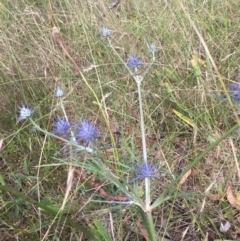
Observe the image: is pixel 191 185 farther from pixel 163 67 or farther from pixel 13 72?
pixel 13 72

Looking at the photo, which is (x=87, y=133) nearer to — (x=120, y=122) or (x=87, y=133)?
(x=87, y=133)

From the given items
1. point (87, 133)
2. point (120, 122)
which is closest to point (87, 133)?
point (87, 133)

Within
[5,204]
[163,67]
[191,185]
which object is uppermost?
[5,204]

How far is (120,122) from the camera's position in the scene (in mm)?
1517

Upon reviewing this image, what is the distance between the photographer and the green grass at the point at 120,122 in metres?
1.18

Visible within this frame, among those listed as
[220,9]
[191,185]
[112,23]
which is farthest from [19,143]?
[220,9]

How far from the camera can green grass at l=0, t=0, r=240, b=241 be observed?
1179 mm

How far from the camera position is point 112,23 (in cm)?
191

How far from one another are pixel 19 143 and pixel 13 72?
13.8 inches

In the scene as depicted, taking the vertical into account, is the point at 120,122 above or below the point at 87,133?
below

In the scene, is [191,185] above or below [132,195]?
below

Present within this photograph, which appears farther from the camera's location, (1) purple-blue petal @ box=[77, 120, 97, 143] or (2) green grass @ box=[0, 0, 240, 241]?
(2) green grass @ box=[0, 0, 240, 241]

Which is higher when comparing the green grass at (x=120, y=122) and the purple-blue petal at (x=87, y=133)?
the purple-blue petal at (x=87, y=133)

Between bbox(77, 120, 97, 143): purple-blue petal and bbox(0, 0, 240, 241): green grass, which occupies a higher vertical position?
bbox(77, 120, 97, 143): purple-blue petal
